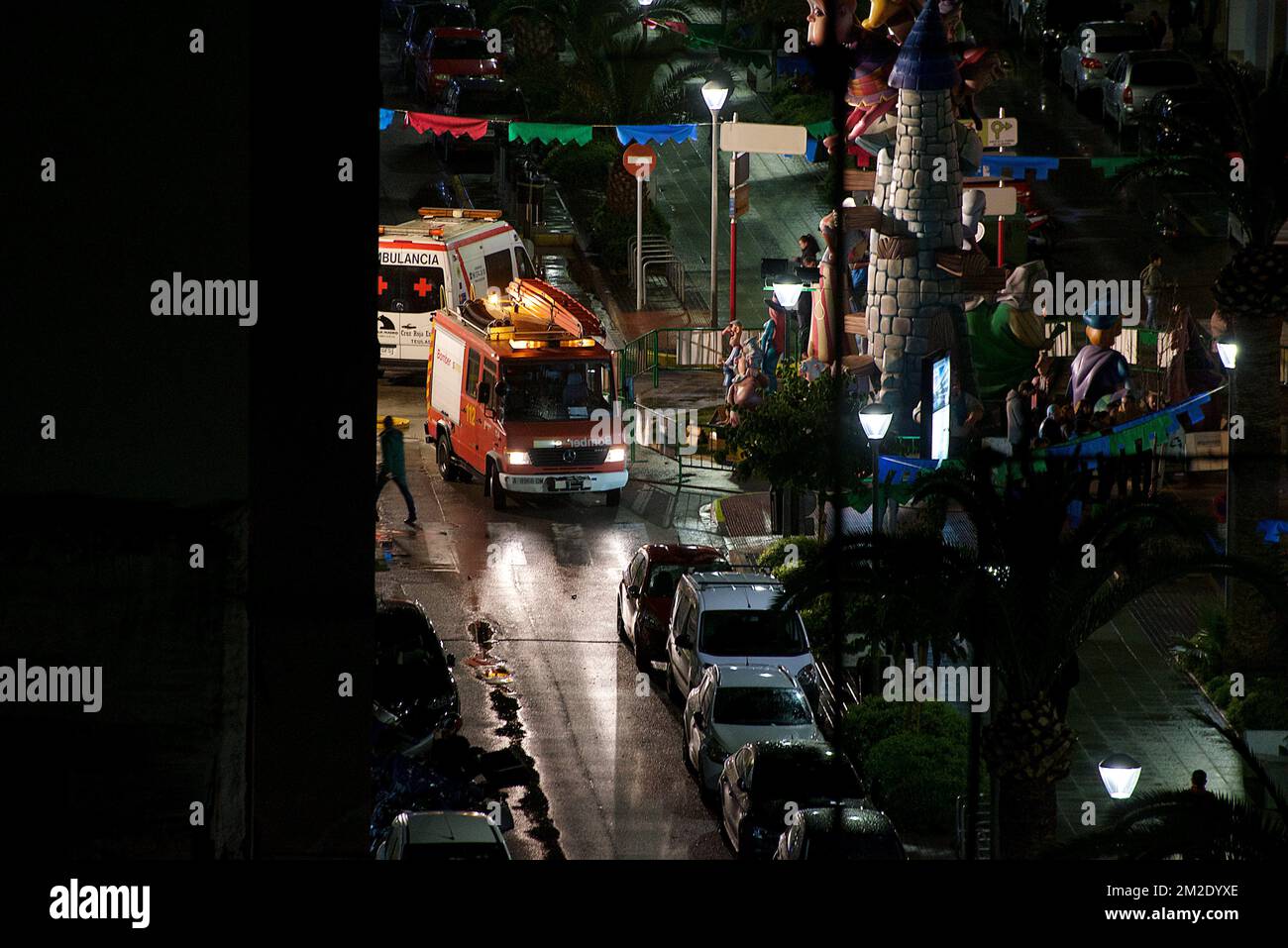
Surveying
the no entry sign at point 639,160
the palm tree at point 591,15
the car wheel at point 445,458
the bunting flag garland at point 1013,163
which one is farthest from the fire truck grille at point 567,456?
the palm tree at point 591,15

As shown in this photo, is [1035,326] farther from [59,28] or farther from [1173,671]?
[59,28]

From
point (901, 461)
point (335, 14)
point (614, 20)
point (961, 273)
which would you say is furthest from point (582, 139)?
point (335, 14)

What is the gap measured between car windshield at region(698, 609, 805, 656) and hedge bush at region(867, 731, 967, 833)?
2156 mm

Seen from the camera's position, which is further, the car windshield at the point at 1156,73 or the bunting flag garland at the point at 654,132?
the car windshield at the point at 1156,73

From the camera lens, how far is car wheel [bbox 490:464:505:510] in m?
31.8

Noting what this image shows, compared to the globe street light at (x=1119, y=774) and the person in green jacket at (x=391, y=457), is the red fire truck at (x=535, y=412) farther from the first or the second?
the globe street light at (x=1119, y=774)

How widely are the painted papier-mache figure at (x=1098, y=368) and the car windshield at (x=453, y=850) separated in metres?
14.0

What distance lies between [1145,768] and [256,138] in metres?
11.0

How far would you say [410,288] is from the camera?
121 feet

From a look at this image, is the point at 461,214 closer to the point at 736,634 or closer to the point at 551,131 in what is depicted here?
the point at 551,131

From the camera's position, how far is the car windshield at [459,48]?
49.0 metres

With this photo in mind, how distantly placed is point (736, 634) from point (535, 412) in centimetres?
790

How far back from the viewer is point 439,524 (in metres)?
31.3

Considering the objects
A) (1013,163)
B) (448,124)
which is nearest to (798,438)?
(1013,163)
